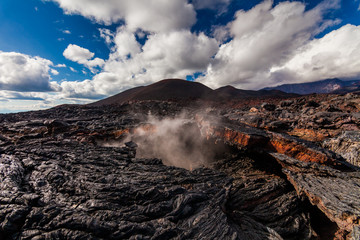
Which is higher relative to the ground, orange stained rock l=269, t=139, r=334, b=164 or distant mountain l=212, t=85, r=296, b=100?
distant mountain l=212, t=85, r=296, b=100

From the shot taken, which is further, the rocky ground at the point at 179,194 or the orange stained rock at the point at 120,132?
the orange stained rock at the point at 120,132

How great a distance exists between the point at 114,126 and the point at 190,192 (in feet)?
37.8

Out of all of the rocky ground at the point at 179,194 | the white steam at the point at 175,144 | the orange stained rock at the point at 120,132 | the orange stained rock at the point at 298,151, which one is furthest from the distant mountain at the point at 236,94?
the rocky ground at the point at 179,194

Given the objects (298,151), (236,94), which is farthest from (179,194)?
(236,94)

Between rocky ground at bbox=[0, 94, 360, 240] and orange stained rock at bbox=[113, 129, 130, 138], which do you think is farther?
orange stained rock at bbox=[113, 129, 130, 138]

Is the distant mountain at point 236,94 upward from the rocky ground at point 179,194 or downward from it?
upward

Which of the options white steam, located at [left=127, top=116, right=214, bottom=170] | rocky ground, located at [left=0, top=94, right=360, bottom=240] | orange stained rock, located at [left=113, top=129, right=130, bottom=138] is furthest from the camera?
orange stained rock, located at [left=113, top=129, right=130, bottom=138]

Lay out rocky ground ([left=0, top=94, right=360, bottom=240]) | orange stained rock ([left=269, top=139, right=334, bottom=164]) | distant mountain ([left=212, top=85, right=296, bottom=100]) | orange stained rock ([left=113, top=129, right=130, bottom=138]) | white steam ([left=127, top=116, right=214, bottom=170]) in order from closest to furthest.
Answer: rocky ground ([left=0, top=94, right=360, bottom=240]) < orange stained rock ([left=269, top=139, right=334, bottom=164]) < white steam ([left=127, top=116, right=214, bottom=170]) < orange stained rock ([left=113, top=129, right=130, bottom=138]) < distant mountain ([left=212, top=85, right=296, bottom=100])

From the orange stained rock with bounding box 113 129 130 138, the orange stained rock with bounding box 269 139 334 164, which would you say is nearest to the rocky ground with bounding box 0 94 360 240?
the orange stained rock with bounding box 269 139 334 164

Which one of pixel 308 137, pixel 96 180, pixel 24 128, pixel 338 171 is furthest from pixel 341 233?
pixel 24 128

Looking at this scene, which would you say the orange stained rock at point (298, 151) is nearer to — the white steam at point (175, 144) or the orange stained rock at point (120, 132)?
the white steam at point (175, 144)

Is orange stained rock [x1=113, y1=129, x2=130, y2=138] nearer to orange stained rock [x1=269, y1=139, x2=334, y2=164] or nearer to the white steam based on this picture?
the white steam

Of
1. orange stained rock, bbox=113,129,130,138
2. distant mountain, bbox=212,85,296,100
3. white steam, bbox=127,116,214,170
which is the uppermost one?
distant mountain, bbox=212,85,296,100

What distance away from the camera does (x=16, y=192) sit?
16.7ft
